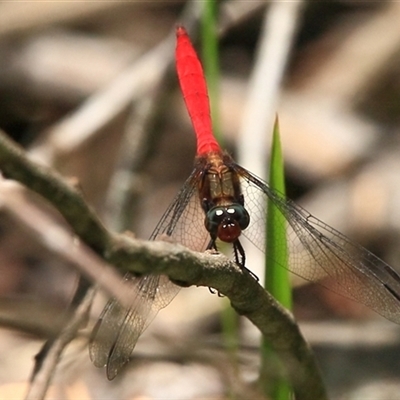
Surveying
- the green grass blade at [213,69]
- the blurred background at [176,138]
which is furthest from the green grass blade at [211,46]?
the blurred background at [176,138]

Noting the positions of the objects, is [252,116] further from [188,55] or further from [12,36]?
[12,36]

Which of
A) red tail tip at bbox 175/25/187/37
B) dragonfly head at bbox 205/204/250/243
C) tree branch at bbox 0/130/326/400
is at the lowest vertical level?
tree branch at bbox 0/130/326/400

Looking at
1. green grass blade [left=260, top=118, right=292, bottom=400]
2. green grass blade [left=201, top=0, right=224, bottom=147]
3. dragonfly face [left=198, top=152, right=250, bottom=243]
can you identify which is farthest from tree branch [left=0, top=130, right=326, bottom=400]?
green grass blade [left=201, top=0, right=224, bottom=147]

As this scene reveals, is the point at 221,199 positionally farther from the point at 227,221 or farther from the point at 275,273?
the point at 275,273

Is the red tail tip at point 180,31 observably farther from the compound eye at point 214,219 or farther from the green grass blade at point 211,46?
the compound eye at point 214,219

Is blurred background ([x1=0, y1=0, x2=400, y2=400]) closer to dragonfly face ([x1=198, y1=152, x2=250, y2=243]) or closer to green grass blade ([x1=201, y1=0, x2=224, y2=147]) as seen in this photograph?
dragonfly face ([x1=198, y1=152, x2=250, y2=243])

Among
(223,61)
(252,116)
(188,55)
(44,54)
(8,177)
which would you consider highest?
(223,61)

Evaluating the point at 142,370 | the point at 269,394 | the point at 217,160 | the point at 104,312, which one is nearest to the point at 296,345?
the point at 269,394
